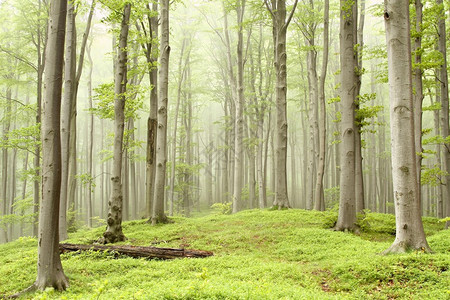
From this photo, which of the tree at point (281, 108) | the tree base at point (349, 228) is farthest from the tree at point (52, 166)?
the tree at point (281, 108)

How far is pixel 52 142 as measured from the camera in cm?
463

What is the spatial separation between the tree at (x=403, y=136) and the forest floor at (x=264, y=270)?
0.47m

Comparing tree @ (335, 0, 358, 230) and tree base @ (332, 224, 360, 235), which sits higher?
tree @ (335, 0, 358, 230)

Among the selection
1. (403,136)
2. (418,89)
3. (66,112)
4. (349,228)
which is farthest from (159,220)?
(418,89)

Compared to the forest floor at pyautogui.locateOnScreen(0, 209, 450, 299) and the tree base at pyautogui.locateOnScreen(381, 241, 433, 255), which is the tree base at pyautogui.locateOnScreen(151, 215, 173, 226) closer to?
the forest floor at pyautogui.locateOnScreen(0, 209, 450, 299)

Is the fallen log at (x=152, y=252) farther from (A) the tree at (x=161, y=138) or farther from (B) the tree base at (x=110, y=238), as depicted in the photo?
(A) the tree at (x=161, y=138)

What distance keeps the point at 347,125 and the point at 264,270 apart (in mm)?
5164

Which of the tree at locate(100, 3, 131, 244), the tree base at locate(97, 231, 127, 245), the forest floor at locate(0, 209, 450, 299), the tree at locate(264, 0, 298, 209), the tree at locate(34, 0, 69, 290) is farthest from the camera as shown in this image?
the tree at locate(264, 0, 298, 209)

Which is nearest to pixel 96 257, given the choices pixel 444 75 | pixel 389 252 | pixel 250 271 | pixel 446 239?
A: pixel 250 271

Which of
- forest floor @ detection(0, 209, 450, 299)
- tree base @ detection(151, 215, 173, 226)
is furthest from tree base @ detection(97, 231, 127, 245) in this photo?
tree base @ detection(151, 215, 173, 226)

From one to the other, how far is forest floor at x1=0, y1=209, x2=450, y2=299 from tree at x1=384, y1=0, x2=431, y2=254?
1.54 feet

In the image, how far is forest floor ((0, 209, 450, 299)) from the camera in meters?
3.82

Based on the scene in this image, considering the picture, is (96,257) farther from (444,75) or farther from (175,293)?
(444,75)

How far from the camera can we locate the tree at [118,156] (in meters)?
8.46
